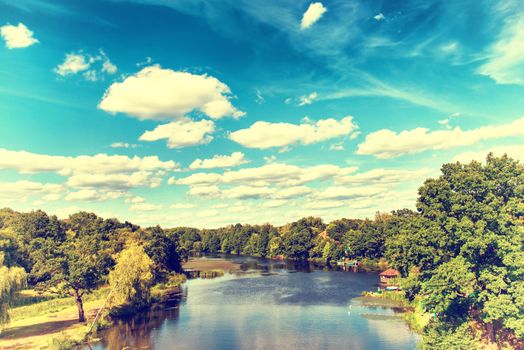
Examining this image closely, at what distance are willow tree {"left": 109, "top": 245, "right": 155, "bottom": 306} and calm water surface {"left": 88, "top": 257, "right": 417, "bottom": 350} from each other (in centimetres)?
374

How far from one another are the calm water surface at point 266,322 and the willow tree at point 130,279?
12.3 ft

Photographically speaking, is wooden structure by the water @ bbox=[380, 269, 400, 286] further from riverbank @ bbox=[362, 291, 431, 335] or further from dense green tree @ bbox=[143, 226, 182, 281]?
dense green tree @ bbox=[143, 226, 182, 281]

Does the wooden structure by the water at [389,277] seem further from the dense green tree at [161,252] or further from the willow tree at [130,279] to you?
the dense green tree at [161,252]

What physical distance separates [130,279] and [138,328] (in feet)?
27.9

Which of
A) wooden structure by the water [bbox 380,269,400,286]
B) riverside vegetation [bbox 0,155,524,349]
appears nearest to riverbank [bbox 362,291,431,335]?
riverside vegetation [bbox 0,155,524,349]

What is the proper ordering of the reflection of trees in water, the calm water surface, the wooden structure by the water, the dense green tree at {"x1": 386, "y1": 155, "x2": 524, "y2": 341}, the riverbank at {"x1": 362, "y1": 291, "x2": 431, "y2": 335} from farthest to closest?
the wooden structure by the water, the riverbank at {"x1": 362, "y1": 291, "x2": 431, "y2": 335}, the reflection of trees in water, the calm water surface, the dense green tree at {"x1": 386, "y1": 155, "x2": 524, "y2": 341}

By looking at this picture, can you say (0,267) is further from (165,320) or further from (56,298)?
(56,298)

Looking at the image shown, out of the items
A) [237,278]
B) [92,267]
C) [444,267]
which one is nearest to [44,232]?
[237,278]

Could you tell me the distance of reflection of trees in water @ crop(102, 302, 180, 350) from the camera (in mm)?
49312

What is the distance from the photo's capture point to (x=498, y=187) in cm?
4078

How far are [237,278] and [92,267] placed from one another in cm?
5707

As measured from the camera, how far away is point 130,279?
61938 millimetres

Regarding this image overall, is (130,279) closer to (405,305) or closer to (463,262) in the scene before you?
(405,305)

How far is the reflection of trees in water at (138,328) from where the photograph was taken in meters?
49.3
